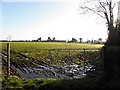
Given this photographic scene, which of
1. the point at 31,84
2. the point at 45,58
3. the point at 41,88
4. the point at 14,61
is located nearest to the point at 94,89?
the point at 41,88

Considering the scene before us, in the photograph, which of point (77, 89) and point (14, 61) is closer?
point (77, 89)

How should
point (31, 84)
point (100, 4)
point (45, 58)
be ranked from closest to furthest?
point (31, 84) < point (45, 58) < point (100, 4)

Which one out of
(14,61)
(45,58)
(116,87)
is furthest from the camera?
(45,58)

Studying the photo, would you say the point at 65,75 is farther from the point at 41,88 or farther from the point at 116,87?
the point at 116,87

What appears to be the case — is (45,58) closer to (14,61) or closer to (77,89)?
(14,61)

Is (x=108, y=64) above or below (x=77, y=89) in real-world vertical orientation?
above

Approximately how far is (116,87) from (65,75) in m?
5.61

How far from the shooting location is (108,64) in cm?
964

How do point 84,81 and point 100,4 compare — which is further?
point 100,4

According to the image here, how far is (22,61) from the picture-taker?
17234mm

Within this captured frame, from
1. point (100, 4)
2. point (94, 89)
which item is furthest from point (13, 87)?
point (100, 4)

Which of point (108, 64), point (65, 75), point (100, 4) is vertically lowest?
point (65, 75)

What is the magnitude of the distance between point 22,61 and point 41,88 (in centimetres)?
769

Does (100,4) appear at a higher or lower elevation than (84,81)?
higher
